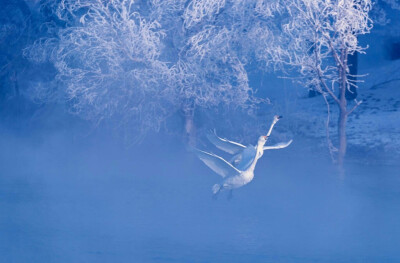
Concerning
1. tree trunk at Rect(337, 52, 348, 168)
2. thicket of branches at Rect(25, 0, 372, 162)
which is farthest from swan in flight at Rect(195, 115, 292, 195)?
thicket of branches at Rect(25, 0, 372, 162)

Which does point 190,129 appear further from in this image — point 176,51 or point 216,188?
point 216,188

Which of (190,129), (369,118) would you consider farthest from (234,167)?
(369,118)

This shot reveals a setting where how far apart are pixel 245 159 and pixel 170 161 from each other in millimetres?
9719

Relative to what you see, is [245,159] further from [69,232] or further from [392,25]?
[392,25]

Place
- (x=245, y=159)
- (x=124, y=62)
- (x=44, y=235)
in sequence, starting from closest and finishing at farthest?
(x=44, y=235), (x=245, y=159), (x=124, y=62)

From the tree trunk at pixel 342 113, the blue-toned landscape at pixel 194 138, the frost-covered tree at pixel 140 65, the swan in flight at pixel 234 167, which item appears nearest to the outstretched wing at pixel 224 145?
the blue-toned landscape at pixel 194 138

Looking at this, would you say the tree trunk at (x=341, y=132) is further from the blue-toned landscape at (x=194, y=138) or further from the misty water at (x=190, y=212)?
the misty water at (x=190, y=212)

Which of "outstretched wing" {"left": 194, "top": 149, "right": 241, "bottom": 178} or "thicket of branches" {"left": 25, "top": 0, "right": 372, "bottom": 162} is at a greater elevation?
"thicket of branches" {"left": 25, "top": 0, "right": 372, "bottom": 162}

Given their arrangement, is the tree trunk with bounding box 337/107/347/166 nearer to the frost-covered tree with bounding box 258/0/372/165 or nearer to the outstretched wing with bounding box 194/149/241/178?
the frost-covered tree with bounding box 258/0/372/165

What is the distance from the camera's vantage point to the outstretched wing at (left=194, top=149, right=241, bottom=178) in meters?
11.7

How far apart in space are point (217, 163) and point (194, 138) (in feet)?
38.6

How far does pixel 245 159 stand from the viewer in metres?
12.6

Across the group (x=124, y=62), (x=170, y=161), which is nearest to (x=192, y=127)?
(x=170, y=161)

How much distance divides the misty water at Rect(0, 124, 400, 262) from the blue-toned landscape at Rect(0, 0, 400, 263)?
0.06m
